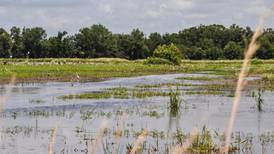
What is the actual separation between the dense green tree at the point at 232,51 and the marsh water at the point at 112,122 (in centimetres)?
9808

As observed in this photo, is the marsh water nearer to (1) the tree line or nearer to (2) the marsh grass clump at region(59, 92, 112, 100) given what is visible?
(2) the marsh grass clump at region(59, 92, 112, 100)

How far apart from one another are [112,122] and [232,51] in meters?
115

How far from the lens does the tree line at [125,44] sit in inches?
5281

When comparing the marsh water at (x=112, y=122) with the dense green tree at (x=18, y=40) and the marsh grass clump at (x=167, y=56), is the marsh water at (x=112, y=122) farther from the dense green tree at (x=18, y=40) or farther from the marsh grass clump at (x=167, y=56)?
the dense green tree at (x=18, y=40)

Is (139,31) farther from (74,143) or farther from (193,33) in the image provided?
(74,143)

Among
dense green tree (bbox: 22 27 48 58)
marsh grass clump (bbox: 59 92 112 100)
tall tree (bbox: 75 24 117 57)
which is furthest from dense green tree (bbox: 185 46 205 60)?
marsh grass clump (bbox: 59 92 112 100)

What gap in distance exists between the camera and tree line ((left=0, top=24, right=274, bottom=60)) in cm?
13412

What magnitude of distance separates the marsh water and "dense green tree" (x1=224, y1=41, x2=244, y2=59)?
9808 cm

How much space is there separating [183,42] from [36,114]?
124015 millimetres

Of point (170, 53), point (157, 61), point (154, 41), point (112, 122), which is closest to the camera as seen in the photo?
point (112, 122)

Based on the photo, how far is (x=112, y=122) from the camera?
77.2 ft

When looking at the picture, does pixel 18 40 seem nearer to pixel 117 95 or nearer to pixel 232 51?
pixel 232 51

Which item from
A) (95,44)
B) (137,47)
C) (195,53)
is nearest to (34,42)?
(95,44)

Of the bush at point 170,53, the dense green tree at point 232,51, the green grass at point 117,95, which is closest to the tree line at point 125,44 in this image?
the dense green tree at point 232,51
